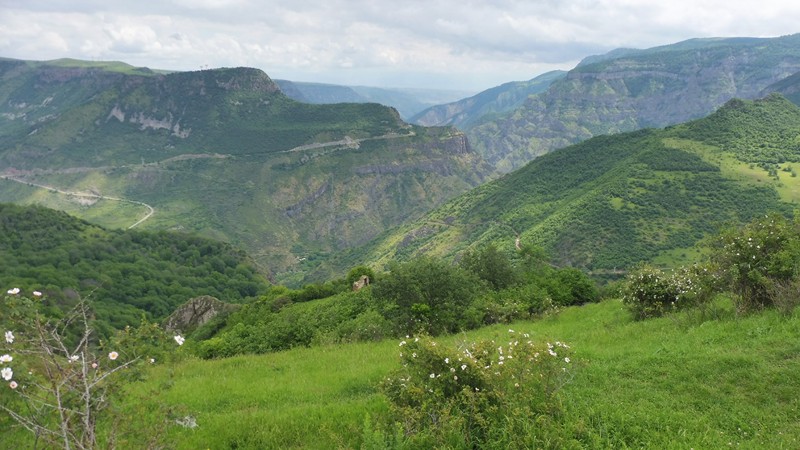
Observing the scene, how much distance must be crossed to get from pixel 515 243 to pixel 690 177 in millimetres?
49441

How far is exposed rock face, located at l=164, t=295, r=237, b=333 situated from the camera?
187 feet

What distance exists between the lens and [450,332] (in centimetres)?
2397

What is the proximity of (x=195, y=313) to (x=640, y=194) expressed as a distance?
110882mm

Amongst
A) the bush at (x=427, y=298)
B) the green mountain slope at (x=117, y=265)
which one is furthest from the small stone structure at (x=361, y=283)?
the green mountain slope at (x=117, y=265)

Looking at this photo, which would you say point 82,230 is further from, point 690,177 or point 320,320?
point 690,177

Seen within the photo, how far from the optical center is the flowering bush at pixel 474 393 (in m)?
8.15

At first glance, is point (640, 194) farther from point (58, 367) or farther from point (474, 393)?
point (58, 367)

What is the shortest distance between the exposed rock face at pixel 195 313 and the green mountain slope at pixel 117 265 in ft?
123

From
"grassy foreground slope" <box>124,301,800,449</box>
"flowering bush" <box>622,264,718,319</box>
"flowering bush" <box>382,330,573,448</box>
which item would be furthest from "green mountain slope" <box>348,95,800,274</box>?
"flowering bush" <box>382,330,573,448</box>

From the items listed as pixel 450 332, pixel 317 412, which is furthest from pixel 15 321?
pixel 450 332

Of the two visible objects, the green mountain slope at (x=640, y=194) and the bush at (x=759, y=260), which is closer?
the bush at (x=759, y=260)

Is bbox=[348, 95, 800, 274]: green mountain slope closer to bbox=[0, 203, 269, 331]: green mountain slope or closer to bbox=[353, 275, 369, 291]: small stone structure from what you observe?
bbox=[353, 275, 369, 291]: small stone structure

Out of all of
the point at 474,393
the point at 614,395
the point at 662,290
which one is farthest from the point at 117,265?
the point at 614,395

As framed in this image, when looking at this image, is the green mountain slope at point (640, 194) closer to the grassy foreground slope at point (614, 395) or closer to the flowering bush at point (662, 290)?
the flowering bush at point (662, 290)
